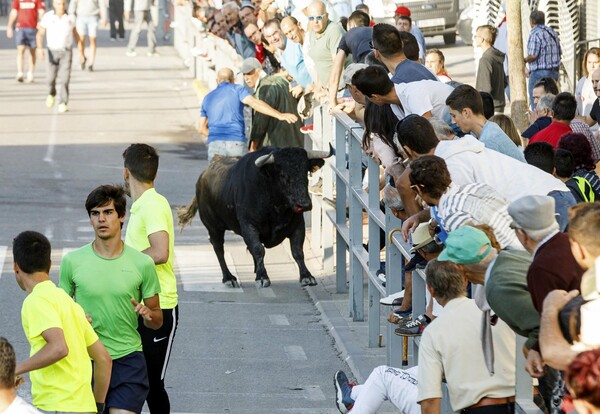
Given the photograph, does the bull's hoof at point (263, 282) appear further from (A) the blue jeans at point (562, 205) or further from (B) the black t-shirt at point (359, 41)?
(A) the blue jeans at point (562, 205)

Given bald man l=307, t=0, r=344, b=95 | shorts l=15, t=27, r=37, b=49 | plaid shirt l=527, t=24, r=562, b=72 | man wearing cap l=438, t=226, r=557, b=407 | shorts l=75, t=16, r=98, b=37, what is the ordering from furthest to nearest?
shorts l=75, t=16, r=98, b=37 < shorts l=15, t=27, r=37, b=49 < plaid shirt l=527, t=24, r=562, b=72 < bald man l=307, t=0, r=344, b=95 < man wearing cap l=438, t=226, r=557, b=407

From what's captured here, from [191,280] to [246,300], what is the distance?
1032 millimetres

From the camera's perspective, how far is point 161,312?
27.3 ft

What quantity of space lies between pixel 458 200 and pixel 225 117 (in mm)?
10224

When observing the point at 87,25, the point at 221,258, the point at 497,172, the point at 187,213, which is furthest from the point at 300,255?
the point at 87,25

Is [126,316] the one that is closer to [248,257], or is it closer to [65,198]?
[248,257]

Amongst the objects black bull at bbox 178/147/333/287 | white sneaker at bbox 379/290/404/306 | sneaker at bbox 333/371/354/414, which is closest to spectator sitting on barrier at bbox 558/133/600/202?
white sneaker at bbox 379/290/404/306

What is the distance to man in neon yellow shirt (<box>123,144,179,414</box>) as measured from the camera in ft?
29.0

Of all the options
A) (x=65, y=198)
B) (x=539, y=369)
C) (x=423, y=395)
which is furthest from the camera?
(x=65, y=198)

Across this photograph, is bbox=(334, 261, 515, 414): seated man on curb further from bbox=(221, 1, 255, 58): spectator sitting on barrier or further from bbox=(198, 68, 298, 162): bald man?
bbox=(221, 1, 255, 58): spectator sitting on barrier

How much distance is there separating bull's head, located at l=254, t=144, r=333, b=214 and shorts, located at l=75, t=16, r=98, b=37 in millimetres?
22854

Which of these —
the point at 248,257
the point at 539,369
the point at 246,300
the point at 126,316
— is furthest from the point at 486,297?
the point at 248,257

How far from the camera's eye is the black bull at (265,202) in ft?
47.9

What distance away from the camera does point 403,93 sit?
31.7 ft
